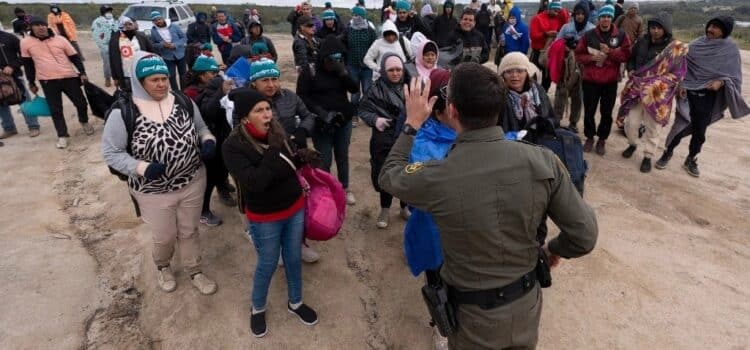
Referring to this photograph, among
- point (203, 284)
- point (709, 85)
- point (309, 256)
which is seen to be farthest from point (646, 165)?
point (203, 284)

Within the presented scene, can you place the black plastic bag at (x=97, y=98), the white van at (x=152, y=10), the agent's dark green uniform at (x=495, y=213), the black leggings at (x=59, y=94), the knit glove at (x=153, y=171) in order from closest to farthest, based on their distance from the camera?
the agent's dark green uniform at (x=495, y=213)
the knit glove at (x=153, y=171)
the black plastic bag at (x=97, y=98)
the black leggings at (x=59, y=94)
the white van at (x=152, y=10)

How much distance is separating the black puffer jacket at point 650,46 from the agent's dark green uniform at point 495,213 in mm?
4694

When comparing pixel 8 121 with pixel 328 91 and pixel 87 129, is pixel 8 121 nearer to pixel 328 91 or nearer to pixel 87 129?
pixel 87 129

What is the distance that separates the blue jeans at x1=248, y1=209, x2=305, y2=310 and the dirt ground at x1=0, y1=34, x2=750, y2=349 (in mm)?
357

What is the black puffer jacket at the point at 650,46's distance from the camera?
16.9 feet

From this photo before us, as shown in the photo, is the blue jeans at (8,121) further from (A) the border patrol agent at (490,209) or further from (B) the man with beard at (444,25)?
(A) the border patrol agent at (490,209)

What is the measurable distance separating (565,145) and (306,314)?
2110mm

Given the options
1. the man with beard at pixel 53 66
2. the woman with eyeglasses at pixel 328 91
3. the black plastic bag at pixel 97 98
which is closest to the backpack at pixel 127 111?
the black plastic bag at pixel 97 98

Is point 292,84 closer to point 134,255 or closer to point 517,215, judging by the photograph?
point 134,255

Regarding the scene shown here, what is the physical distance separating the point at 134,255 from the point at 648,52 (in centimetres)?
621

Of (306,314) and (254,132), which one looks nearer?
(254,132)

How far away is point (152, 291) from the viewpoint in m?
3.44

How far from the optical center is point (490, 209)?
5.03 ft

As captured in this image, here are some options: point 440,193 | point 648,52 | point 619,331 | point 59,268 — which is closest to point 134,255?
point 59,268
